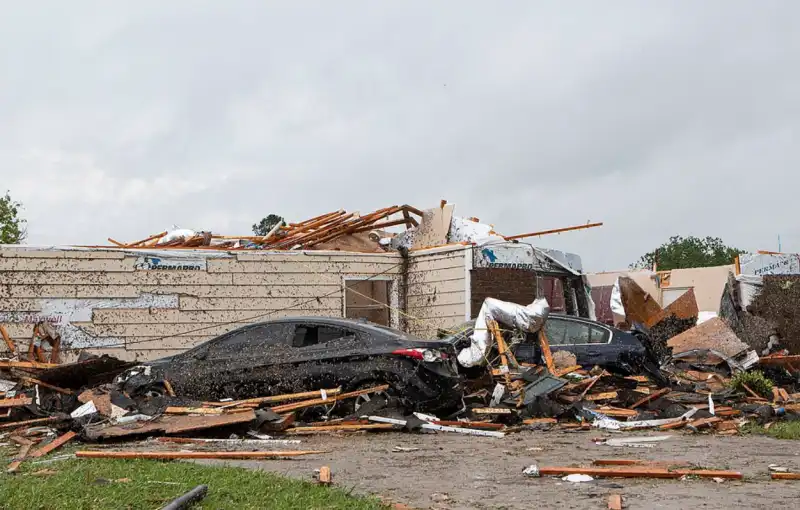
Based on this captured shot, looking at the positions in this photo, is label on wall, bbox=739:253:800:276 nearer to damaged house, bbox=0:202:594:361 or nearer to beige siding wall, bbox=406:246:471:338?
damaged house, bbox=0:202:594:361

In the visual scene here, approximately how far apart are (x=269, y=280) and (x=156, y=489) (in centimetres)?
1090

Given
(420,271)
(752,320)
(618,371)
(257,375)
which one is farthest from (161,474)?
(752,320)

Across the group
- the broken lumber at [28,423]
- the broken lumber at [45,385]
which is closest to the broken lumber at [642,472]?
the broken lumber at [28,423]

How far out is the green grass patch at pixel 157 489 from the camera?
6.15 meters

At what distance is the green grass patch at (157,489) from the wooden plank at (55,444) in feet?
4.17

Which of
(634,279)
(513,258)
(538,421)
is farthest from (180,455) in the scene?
(634,279)

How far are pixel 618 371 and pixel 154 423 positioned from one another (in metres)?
7.56

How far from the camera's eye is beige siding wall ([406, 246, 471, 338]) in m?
17.3

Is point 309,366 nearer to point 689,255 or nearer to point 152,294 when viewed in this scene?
point 152,294

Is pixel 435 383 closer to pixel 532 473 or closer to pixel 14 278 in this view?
pixel 532 473

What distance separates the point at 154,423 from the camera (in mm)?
10195

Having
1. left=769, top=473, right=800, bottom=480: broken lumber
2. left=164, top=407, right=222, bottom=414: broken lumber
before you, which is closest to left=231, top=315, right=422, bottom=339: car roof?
left=164, top=407, right=222, bottom=414: broken lumber

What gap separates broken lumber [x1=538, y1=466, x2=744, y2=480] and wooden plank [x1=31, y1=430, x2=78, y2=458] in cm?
530

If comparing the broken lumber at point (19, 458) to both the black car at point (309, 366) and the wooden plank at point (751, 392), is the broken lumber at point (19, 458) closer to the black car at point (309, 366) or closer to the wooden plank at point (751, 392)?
the black car at point (309, 366)
